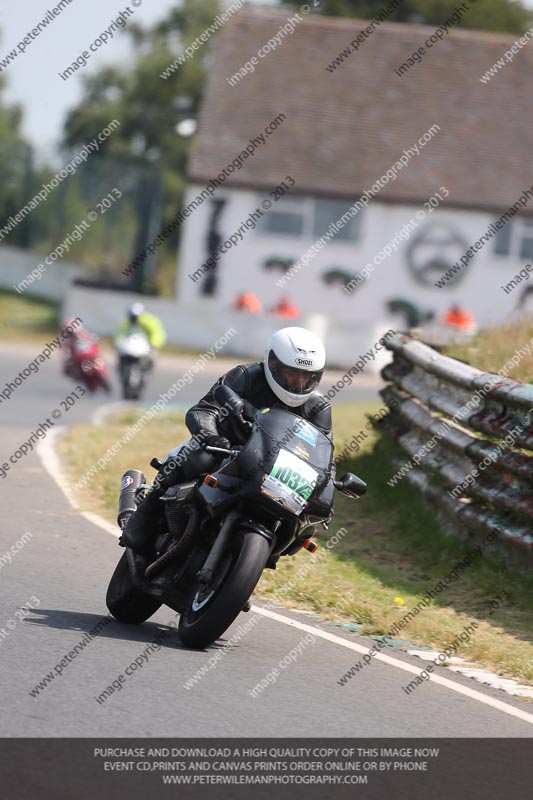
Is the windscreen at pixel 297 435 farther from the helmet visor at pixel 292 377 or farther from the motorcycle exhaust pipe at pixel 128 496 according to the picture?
the motorcycle exhaust pipe at pixel 128 496

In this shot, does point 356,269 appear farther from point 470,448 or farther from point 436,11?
point 470,448

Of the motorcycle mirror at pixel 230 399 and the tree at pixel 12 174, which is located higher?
the motorcycle mirror at pixel 230 399

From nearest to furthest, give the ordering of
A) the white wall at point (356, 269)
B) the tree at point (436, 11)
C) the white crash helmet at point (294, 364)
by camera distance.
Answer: the white crash helmet at point (294, 364)
the white wall at point (356, 269)
the tree at point (436, 11)

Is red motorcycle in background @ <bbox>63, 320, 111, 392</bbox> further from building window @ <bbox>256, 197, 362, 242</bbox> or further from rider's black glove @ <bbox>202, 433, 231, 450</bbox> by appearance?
building window @ <bbox>256, 197, 362, 242</bbox>

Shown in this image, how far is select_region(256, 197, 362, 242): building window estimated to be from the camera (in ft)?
140

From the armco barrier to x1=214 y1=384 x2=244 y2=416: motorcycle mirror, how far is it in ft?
9.62

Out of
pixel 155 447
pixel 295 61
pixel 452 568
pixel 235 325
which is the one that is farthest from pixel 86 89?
pixel 452 568

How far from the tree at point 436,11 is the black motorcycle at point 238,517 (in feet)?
174

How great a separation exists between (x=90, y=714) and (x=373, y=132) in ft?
123

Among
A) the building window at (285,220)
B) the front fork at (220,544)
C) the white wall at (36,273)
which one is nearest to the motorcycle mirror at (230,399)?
the front fork at (220,544)

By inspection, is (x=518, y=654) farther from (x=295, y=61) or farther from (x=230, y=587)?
(x=295, y=61)

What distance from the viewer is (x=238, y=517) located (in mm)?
7418

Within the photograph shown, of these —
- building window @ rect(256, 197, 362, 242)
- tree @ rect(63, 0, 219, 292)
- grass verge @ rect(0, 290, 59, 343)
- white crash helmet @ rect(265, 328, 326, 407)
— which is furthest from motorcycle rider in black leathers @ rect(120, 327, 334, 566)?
tree @ rect(63, 0, 219, 292)

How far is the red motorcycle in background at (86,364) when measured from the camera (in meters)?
23.2
